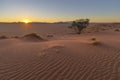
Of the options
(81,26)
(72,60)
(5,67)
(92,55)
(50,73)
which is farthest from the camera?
(81,26)

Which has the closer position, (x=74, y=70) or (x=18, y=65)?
(x=74, y=70)

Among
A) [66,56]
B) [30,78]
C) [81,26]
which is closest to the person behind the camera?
[30,78]

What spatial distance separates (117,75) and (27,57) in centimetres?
397

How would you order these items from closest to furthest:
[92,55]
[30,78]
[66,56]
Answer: [30,78], [66,56], [92,55]

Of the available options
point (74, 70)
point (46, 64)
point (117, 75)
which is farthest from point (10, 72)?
point (117, 75)

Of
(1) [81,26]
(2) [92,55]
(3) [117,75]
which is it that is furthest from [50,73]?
(1) [81,26]

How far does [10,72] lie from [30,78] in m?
0.97

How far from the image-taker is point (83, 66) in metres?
7.22

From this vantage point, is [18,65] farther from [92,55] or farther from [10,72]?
[92,55]

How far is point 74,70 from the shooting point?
6.73 meters

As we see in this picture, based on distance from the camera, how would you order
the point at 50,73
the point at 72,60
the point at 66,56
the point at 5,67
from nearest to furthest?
the point at 50,73 → the point at 5,67 → the point at 72,60 → the point at 66,56

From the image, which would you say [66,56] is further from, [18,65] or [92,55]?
[18,65]

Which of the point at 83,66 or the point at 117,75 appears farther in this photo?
the point at 83,66

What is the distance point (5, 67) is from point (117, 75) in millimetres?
4245
